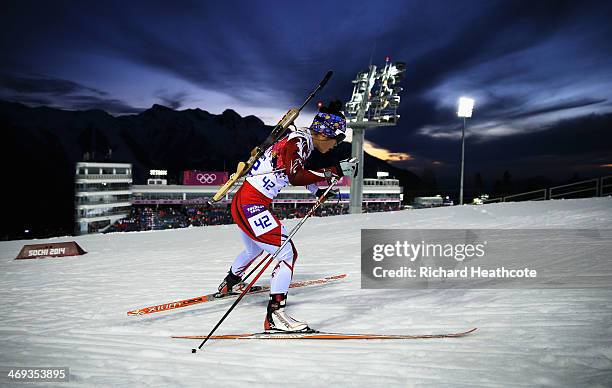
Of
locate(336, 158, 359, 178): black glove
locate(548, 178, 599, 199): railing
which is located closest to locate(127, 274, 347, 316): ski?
locate(336, 158, 359, 178): black glove

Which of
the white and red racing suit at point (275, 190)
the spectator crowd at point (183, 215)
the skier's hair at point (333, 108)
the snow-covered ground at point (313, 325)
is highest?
the skier's hair at point (333, 108)

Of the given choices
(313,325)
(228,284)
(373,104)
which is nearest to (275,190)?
(313,325)

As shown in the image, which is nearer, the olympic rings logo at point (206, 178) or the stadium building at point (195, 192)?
the olympic rings logo at point (206, 178)

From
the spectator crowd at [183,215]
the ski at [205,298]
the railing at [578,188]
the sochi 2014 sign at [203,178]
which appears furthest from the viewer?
the sochi 2014 sign at [203,178]

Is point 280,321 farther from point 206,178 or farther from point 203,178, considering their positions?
point 203,178

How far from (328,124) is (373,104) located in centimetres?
2519

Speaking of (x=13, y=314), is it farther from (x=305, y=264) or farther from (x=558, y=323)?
(x=558, y=323)

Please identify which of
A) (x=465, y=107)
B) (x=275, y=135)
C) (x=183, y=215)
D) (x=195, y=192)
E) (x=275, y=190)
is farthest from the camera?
(x=195, y=192)

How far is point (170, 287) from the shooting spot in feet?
17.3

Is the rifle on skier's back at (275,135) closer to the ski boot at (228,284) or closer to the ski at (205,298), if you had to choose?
the ski boot at (228,284)

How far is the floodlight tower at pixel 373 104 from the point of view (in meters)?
26.9

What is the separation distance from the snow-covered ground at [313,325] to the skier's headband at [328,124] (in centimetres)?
186

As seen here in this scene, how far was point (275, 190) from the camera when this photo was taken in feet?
12.5

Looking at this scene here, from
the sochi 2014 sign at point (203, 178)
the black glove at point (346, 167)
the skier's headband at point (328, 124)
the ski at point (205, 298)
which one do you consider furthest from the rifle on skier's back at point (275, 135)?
the sochi 2014 sign at point (203, 178)
